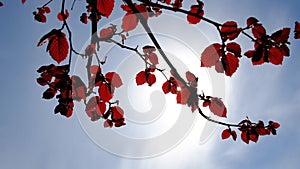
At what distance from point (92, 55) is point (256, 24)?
171 centimetres

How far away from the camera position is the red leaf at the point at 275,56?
2.19 meters

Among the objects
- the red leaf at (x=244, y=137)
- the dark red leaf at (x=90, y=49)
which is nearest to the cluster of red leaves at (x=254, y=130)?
the red leaf at (x=244, y=137)

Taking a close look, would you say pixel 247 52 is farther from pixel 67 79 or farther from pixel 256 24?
pixel 67 79

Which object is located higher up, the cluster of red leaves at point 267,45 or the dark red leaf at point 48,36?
the cluster of red leaves at point 267,45

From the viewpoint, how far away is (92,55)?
266cm

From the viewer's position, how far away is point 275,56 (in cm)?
221

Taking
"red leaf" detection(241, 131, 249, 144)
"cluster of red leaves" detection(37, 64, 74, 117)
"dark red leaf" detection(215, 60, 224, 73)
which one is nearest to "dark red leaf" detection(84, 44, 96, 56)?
"cluster of red leaves" detection(37, 64, 74, 117)

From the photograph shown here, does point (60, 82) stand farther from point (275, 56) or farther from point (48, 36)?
point (275, 56)

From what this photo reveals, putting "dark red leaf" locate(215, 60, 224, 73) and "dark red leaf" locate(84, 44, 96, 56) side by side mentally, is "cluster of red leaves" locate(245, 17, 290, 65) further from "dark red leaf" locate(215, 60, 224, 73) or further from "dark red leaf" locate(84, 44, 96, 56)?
"dark red leaf" locate(84, 44, 96, 56)

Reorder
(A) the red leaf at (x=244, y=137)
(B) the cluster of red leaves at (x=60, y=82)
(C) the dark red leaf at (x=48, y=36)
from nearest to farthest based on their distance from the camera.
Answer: (C) the dark red leaf at (x=48, y=36) → (B) the cluster of red leaves at (x=60, y=82) → (A) the red leaf at (x=244, y=137)

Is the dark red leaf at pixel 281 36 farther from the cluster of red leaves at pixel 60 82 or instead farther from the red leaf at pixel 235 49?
the cluster of red leaves at pixel 60 82

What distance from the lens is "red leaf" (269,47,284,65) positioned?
2.19 metres

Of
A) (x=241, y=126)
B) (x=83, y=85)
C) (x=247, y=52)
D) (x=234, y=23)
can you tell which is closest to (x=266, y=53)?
(x=247, y=52)

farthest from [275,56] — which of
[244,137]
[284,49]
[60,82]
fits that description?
[60,82]
